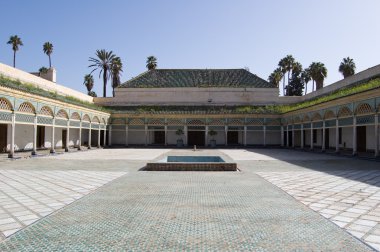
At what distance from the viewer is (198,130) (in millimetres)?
31109

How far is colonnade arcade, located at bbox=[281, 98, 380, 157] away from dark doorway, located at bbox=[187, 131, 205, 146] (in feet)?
29.0

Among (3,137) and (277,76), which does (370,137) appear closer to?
(3,137)

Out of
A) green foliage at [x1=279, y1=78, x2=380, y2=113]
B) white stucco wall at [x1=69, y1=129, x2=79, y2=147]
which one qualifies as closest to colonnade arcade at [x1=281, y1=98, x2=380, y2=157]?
green foliage at [x1=279, y1=78, x2=380, y2=113]

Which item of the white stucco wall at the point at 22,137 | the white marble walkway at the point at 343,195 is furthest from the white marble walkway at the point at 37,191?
the white stucco wall at the point at 22,137

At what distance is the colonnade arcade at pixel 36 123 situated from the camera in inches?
619

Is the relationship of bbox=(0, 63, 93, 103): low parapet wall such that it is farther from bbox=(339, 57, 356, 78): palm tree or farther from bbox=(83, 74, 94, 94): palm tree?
bbox=(339, 57, 356, 78): palm tree

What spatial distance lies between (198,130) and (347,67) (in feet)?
87.9

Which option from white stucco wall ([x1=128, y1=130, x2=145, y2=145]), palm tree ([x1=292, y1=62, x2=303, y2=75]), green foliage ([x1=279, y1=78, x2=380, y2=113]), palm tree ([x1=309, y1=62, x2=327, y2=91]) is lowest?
white stucco wall ([x1=128, y1=130, x2=145, y2=145])

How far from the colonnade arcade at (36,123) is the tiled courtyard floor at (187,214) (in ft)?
25.1

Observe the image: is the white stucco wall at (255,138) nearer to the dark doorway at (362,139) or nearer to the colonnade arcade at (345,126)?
the colonnade arcade at (345,126)

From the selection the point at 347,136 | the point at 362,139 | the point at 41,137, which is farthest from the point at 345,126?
the point at 41,137

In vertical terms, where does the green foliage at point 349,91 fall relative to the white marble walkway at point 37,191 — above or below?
above

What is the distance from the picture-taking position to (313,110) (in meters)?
22.8

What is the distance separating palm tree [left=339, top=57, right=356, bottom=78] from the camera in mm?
42375
